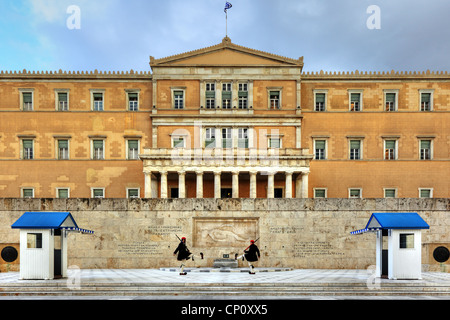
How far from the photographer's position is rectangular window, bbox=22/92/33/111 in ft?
137

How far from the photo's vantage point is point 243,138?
134ft

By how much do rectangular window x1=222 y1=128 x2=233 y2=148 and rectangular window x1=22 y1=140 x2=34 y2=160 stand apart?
63.0ft

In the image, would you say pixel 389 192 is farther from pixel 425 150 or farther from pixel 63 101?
pixel 63 101

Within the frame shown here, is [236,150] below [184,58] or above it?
below

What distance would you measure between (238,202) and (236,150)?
714 inches

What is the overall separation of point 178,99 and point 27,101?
50.4 ft

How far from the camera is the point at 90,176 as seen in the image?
40938 millimetres

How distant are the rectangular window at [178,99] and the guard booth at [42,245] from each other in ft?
87.0

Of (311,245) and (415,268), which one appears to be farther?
(311,245)

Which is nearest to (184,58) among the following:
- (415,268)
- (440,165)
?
(440,165)

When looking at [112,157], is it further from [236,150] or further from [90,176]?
[236,150]

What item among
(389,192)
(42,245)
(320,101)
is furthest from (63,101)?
(389,192)
